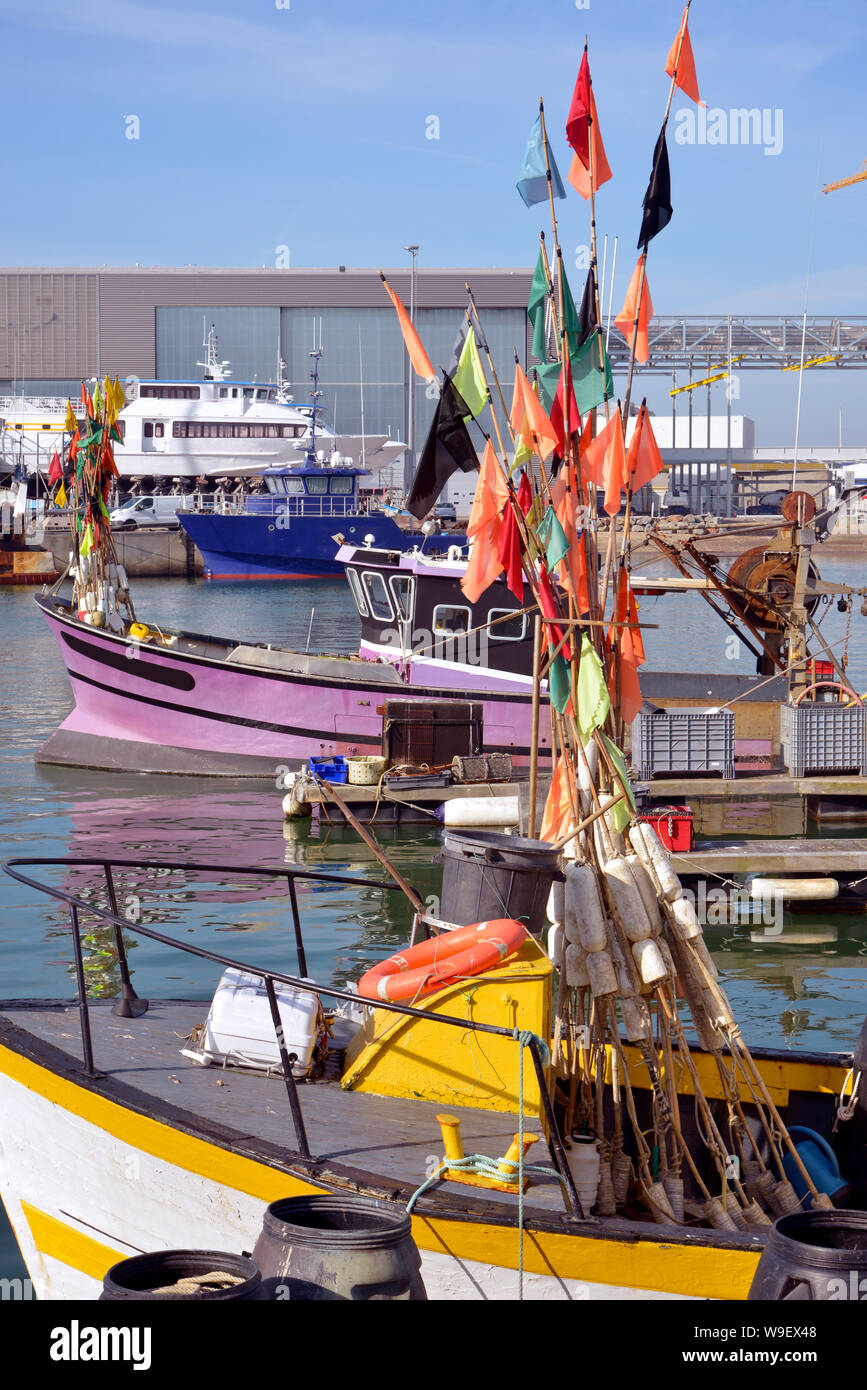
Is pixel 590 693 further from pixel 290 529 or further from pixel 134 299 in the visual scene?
pixel 134 299

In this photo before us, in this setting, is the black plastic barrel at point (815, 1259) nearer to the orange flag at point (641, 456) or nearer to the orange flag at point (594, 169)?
the orange flag at point (641, 456)

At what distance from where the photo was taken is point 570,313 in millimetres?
6668

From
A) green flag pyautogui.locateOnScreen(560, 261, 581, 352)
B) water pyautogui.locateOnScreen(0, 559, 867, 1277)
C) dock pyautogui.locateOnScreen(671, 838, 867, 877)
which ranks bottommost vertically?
water pyautogui.locateOnScreen(0, 559, 867, 1277)

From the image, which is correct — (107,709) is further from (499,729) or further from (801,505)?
(801,505)

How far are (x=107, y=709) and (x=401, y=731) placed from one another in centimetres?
582

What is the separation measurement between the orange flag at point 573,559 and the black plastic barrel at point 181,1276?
3.52 m

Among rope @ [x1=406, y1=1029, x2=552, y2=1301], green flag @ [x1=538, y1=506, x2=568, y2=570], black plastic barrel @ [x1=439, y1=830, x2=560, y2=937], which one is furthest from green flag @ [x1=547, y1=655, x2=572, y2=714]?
rope @ [x1=406, y1=1029, x2=552, y2=1301]

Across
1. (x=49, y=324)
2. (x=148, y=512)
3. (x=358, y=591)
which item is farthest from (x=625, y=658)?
(x=49, y=324)

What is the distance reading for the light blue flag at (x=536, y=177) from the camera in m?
6.79

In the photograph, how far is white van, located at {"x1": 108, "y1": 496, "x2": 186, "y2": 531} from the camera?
233 feet

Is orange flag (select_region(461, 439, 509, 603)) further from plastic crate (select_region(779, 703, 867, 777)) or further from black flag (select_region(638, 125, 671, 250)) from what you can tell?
plastic crate (select_region(779, 703, 867, 777))

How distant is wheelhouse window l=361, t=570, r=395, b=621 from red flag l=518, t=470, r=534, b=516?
14259 mm

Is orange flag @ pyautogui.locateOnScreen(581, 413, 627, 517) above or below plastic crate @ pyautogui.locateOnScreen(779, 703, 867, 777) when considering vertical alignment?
above

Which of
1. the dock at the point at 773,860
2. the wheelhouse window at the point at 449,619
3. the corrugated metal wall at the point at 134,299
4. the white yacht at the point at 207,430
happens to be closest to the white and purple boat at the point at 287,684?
the wheelhouse window at the point at 449,619
